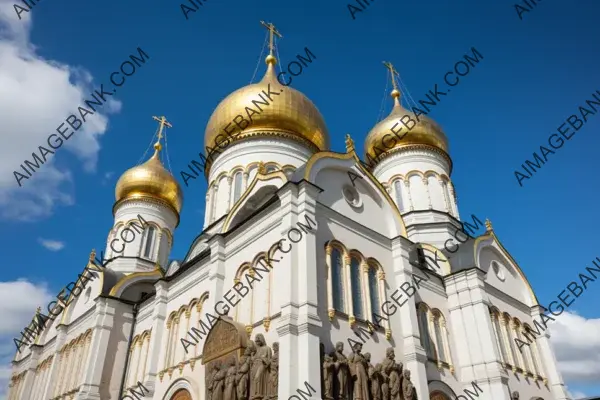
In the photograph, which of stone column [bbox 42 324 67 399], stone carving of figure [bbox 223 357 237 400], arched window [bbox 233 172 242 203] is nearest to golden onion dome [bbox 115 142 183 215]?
arched window [bbox 233 172 242 203]

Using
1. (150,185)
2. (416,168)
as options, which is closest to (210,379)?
(416,168)

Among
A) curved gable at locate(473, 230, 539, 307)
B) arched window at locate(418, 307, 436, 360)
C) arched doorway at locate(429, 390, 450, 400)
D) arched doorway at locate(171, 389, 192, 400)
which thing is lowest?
arched doorway at locate(429, 390, 450, 400)

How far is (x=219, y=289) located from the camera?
12.3 metres

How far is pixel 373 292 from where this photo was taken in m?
11.6

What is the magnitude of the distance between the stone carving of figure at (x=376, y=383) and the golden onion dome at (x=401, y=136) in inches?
457

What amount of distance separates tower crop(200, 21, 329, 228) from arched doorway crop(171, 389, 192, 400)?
250 inches

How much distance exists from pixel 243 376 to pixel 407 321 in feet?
13.4

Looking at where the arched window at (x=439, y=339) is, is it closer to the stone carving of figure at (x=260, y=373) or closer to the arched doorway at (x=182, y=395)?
the stone carving of figure at (x=260, y=373)

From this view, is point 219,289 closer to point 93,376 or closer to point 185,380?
point 185,380

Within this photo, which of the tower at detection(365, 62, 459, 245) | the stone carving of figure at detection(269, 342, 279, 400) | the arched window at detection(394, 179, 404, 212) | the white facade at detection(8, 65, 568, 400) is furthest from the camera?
the arched window at detection(394, 179, 404, 212)

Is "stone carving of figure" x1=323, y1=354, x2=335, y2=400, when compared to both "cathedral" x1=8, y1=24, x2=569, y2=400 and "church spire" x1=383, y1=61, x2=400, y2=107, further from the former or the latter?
"church spire" x1=383, y1=61, x2=400, y2=107

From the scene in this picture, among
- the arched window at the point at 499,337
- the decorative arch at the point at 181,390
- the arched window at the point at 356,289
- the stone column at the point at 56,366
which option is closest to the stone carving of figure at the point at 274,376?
the arched window at the point at 356,289

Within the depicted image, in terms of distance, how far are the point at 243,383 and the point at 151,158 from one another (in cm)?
1546

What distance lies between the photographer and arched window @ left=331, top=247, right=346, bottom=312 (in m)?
10.7
